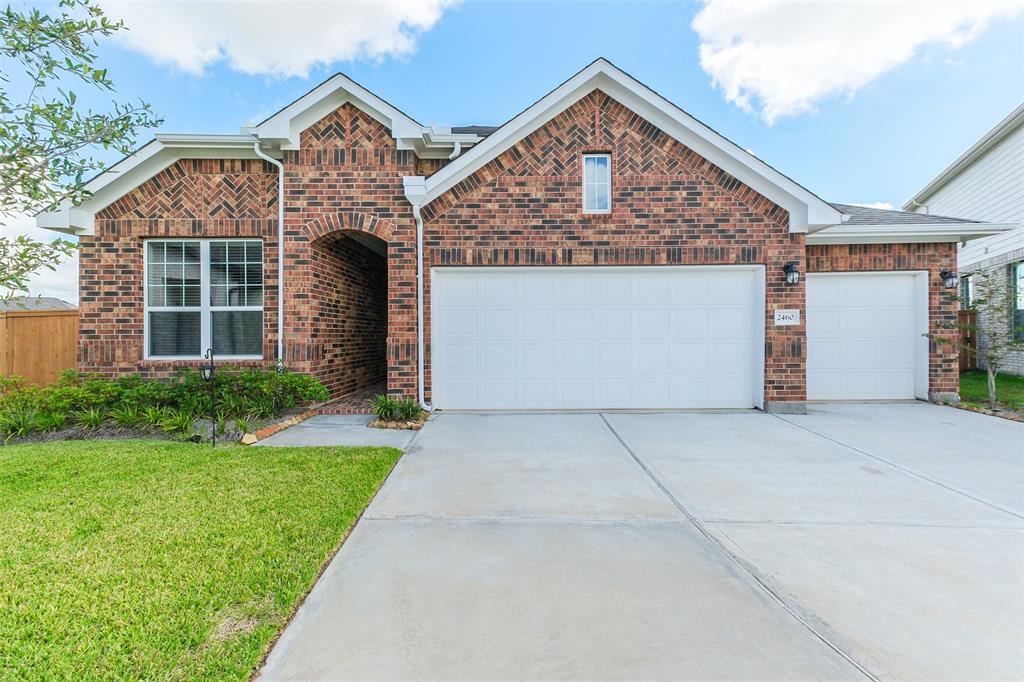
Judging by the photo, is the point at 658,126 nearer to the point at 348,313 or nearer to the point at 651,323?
the point at 651,323

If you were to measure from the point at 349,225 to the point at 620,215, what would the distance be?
14.7 feet

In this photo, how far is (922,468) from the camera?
4660 mm

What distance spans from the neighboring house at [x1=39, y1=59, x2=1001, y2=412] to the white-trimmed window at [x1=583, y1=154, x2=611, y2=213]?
3 cm

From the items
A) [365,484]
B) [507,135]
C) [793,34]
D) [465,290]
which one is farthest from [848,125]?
[365,484]

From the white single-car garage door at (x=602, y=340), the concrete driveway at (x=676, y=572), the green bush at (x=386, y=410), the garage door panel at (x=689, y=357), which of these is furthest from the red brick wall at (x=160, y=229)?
the garage door panel at (x=689, y=357)

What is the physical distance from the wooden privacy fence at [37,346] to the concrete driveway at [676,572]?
785cm

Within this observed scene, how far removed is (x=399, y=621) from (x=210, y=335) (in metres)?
7.19

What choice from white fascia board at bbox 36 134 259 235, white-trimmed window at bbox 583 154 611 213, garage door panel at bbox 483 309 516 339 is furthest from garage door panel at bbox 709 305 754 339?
white fascia board at bbox 36 134 259 235

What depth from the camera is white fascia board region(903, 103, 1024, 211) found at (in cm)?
1141

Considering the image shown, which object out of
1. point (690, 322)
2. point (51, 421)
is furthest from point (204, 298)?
point (690, 322)

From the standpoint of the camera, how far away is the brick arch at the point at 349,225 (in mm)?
7266

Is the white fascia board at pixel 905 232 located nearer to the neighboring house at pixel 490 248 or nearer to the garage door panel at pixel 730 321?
the neighboring house at pixel 490 248

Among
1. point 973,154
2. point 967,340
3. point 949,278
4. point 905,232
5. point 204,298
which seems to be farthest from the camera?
point 973,154

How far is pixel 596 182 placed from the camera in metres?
7.51
